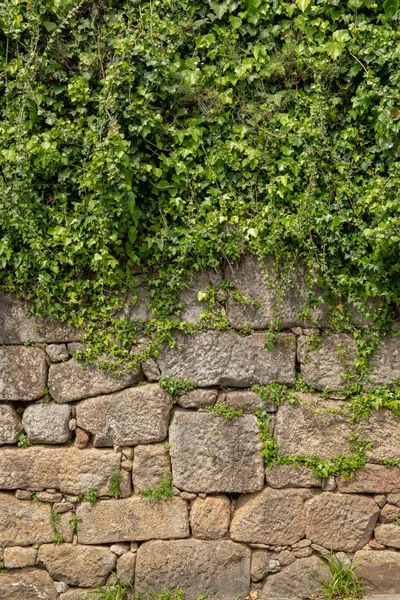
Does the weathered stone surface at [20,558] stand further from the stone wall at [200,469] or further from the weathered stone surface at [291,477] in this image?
the weathered stone surface at [291,477]

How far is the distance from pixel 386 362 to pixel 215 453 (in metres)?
1.15

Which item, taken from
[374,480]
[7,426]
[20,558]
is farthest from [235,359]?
[20,558]

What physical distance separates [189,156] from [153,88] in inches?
17.5

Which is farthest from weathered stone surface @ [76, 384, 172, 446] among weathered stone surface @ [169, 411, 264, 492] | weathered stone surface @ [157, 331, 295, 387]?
weathered stone surface @ [157, 331, 295, 387]

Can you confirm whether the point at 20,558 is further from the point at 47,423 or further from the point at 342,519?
the point at 342,519

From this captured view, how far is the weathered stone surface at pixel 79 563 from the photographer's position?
4.26 metres

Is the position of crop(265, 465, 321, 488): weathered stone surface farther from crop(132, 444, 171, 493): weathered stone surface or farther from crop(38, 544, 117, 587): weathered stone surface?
crop(38, 544, 117, 587): weathered stone surface

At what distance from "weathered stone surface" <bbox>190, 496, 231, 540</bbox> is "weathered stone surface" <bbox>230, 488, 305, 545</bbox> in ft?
0.32

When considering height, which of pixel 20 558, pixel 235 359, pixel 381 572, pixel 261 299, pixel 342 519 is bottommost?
pixel 20 558

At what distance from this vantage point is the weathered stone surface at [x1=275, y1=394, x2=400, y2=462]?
418cm

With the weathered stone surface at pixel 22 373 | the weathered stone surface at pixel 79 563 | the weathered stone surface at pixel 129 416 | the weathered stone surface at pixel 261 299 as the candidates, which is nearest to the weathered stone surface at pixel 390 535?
the weathered stone surface at pixel 261 299

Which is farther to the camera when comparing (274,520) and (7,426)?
(7,426)

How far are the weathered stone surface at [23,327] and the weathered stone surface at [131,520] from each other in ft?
3.41

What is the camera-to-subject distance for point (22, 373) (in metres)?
4.32
